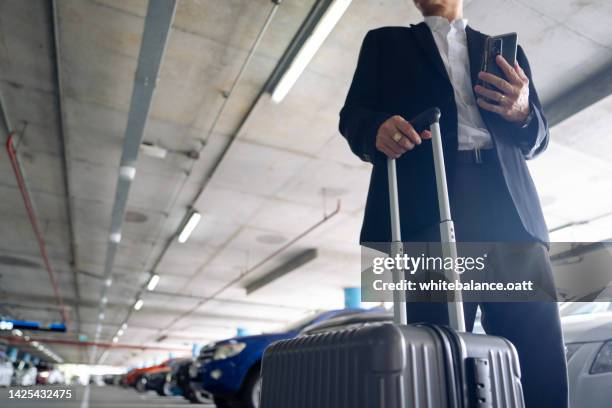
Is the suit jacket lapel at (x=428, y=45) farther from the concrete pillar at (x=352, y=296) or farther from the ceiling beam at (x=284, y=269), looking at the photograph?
the concrete pillar at (x=352, y=296)

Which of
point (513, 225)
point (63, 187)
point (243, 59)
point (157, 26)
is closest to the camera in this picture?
point (513, 225)

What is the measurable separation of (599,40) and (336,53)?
2255 millimetres

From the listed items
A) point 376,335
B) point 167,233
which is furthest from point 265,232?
point 376,335

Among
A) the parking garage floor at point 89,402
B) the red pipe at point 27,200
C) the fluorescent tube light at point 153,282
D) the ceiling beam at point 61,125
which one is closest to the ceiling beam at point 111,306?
the red pipe at point 27,200

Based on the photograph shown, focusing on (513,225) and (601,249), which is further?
(601,249)

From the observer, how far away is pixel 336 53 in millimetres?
3973

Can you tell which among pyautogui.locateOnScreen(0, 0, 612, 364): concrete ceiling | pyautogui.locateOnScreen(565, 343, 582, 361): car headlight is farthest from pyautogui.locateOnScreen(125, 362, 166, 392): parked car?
pyautogui.locateOnScreen(565, 343, 582, 361): car headlight

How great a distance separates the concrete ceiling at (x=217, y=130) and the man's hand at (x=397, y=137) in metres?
2.92

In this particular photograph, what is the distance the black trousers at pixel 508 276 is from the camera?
0.81m

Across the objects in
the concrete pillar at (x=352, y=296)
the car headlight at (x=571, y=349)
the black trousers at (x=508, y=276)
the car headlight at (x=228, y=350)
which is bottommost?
the car headlight at (x=228, y=350)

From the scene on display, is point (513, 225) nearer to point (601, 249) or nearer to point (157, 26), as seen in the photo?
point (601, 249)

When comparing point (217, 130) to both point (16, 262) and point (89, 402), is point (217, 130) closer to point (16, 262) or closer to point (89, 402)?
point (89, 402)

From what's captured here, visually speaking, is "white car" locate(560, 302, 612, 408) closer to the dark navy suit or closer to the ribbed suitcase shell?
the dark navy suit

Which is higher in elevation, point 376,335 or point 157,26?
point 157,26
